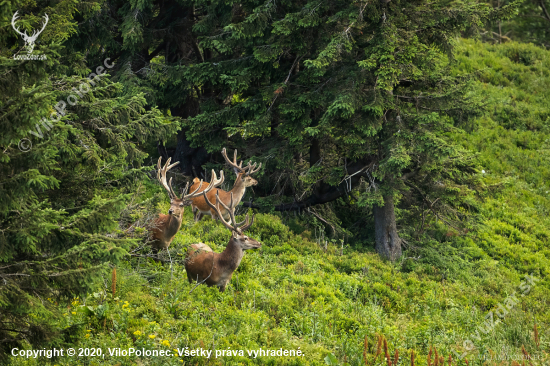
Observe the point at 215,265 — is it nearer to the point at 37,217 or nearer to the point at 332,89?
the point at 37,217

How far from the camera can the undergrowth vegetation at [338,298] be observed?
7092mm

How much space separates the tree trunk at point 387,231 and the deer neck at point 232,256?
5.35 m

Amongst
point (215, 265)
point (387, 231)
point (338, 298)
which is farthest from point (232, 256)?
point (387, 231)

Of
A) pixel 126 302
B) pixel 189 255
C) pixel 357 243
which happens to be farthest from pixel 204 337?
pixel 357 243

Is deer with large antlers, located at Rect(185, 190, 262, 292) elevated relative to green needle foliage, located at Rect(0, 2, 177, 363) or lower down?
→ lower down

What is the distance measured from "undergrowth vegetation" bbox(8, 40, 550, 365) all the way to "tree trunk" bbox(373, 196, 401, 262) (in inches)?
16.9

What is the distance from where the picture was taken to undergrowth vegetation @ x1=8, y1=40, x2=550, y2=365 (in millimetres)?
7092

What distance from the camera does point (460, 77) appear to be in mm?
12789

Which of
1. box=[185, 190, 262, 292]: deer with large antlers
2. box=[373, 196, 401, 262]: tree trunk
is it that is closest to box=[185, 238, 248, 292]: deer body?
box=[185, 190, 262, 292]: deer with large antlers

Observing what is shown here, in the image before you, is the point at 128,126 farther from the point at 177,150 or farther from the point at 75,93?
the point at 177,150

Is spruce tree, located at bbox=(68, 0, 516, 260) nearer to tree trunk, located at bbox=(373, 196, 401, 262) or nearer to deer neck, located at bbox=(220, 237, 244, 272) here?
tree trunk, located at bbox=(373, 196, 401, 262)

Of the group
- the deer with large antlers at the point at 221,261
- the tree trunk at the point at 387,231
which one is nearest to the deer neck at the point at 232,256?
the deer with large antlers at the point at 221,261

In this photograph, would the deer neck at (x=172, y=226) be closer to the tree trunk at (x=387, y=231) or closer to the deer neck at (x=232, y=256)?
the deer neck at (x=232, y=256)

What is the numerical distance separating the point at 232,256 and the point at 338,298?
2640mm
